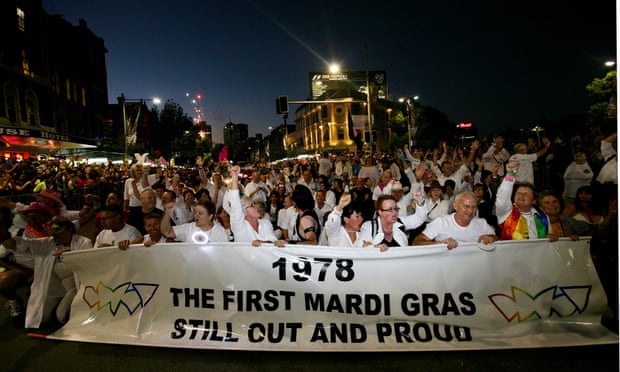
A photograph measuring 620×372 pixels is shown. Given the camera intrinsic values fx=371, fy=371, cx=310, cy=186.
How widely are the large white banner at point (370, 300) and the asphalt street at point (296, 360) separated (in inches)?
3.7

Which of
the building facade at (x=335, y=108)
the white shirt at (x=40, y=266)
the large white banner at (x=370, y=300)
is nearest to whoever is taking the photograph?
the large white banner at (x=370, y=300)

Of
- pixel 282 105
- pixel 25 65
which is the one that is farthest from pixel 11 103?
pixel 282 105

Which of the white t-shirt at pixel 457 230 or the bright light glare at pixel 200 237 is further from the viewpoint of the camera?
the bright light glare at pixel 200 237

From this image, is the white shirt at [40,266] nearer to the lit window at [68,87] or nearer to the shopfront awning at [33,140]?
the shopfront awning at [33,140]

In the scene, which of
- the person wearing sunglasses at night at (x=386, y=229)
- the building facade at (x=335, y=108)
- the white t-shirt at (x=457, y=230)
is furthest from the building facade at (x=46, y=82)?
the building facade at (x=335, y=108)

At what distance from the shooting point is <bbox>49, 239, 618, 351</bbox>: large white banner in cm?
385

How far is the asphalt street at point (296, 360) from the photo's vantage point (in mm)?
3561

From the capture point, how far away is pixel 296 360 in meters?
3.77

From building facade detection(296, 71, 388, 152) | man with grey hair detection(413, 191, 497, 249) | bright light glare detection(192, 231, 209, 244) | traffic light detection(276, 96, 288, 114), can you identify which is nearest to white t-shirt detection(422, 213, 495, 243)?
man with grey hair detection(413, 191, 497, 249)

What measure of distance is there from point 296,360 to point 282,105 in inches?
579

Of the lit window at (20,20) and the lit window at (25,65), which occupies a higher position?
the lit window at (20,20)

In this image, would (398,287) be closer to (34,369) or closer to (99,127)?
(34,369)

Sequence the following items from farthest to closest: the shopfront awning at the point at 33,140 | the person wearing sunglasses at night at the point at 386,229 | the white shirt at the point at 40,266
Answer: the shopfront awning at the point at 33,140
the white shirt at the point at 40,266
the person wearing sunglasses at night at the point at 386,229

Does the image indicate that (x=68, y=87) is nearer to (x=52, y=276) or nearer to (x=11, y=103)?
(x=11, y=103)
